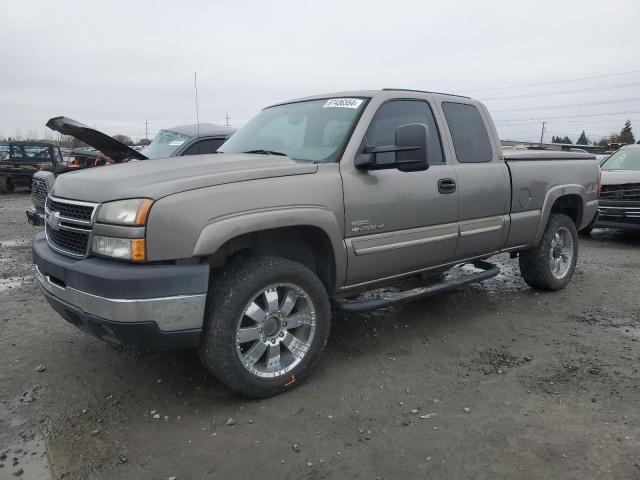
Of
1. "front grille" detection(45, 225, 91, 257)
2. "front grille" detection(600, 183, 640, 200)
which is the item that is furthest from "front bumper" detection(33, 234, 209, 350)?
"front grille" detection(600, 183, 640, 200)

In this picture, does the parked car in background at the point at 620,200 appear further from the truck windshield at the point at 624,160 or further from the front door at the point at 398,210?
the front door at the point at 398,210

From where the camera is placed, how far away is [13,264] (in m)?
6.93

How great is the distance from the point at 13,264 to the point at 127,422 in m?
4.96

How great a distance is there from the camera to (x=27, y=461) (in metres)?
2.66

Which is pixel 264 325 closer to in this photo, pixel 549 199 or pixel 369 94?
pixel 369 94

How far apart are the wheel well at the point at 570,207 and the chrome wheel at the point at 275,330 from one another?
353 cm

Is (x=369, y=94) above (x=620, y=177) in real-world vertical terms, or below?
above

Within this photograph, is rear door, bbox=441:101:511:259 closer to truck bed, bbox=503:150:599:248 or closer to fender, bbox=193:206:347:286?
truck bed, bbox=503:150:599:248

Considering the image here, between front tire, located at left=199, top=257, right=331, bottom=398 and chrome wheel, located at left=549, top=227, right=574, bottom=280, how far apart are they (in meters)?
3.28

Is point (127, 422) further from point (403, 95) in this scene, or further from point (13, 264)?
point (13, 264)

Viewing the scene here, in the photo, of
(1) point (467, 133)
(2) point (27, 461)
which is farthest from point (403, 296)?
(2) point (27, 461)

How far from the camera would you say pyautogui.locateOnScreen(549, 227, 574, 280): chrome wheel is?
561 centimetres

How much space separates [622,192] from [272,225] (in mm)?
7520

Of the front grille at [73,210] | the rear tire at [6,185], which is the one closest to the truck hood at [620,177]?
the front grille at [73,210]
